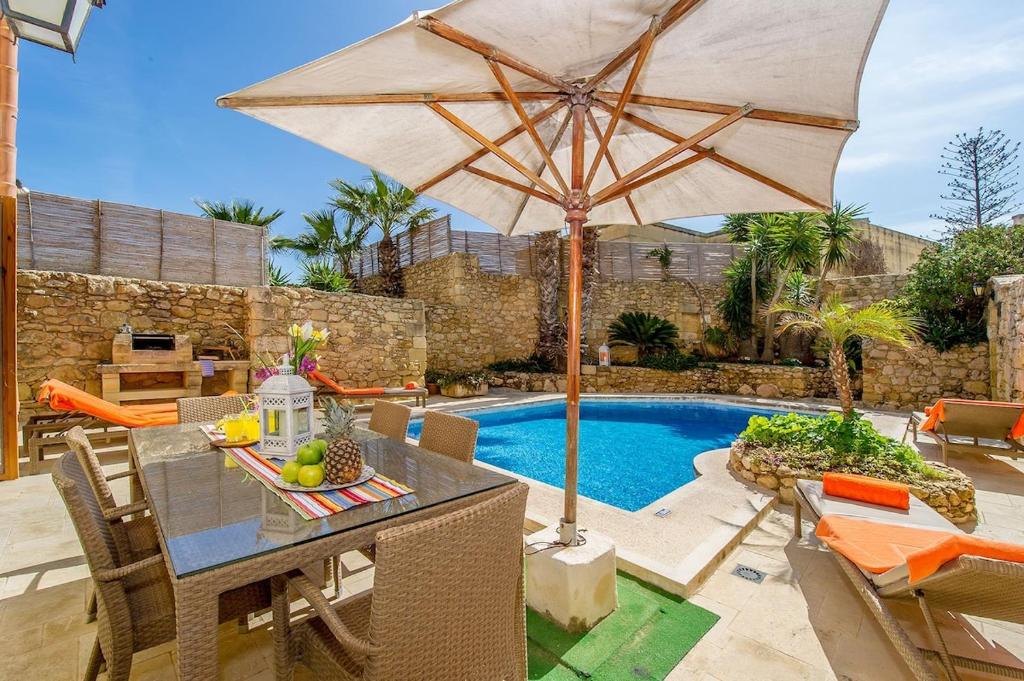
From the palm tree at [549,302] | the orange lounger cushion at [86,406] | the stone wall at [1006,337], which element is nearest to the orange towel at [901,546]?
the orange lounger cushion at [86,406]

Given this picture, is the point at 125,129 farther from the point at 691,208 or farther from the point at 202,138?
the point at 691,208

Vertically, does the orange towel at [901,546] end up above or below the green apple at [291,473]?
below

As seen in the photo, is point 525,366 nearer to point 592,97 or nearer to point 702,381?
point 702,381

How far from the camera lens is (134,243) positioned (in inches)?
262

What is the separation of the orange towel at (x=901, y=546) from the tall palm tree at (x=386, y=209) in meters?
11.1

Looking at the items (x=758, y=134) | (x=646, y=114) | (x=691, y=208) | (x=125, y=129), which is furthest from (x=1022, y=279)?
(x=125, y=129)

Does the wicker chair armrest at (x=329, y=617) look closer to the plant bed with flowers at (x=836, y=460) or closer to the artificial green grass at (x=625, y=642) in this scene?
the artificial green grass at (x=625, y=642)

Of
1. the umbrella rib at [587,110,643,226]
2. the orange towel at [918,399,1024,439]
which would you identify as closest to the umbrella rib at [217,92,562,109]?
the umbrella rib at [587,110,643,226]

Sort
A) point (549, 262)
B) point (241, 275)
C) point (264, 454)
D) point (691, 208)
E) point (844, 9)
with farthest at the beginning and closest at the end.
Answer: point (549, 262)
point (241, 275)
point (691, 208)
point (264, 454)
point (844, 9)

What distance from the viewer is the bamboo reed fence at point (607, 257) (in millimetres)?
12188

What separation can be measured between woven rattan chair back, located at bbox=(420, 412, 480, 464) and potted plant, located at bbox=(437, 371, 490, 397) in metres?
7.29

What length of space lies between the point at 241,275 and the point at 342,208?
17.0ft

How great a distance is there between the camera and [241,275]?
24.6 ft

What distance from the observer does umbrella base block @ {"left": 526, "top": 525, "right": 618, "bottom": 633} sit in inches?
74.4
